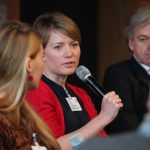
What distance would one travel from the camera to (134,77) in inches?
116

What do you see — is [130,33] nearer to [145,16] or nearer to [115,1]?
[145,16]

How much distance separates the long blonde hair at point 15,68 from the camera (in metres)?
1.93

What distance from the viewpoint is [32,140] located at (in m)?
1.98

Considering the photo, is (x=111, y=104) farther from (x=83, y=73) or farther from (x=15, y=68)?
(x=15, y=68)

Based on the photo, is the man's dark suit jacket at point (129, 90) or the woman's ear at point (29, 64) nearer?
the woman's ear at point (29, 64)

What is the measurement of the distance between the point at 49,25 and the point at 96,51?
2396 millimetres

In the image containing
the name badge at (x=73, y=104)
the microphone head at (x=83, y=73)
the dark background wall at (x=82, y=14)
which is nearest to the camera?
the microphone head at (x=83, y=73)

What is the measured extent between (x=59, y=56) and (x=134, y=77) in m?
0.60

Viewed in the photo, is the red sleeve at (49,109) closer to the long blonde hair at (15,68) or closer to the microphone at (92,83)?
the microphone at (92,83)

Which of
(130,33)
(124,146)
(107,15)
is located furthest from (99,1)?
(124,146)

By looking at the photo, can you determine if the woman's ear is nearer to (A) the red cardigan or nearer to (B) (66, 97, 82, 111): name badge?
(A) the red cardigan

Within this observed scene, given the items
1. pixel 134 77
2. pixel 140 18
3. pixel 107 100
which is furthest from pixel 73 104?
pixel 140 18

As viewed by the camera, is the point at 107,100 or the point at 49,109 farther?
the point at 49,109

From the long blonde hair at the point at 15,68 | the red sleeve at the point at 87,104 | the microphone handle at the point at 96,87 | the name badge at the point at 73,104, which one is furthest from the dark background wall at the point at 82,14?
the long blonde hair at the point at 15,68
